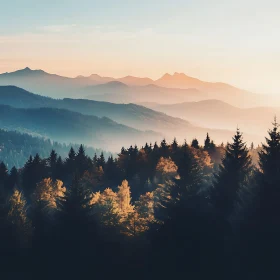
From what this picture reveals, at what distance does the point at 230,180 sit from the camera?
42.9 m

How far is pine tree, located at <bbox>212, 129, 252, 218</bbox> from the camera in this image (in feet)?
128

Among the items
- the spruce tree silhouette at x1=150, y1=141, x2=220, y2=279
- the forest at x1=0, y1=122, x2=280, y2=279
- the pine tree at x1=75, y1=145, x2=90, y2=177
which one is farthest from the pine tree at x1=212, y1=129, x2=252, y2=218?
the pine tree at x1=75, y1=145, x2=90, y2=177

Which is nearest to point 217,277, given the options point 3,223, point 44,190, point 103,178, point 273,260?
point 273,260

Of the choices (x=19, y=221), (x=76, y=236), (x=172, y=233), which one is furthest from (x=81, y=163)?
(x=172, y=233)

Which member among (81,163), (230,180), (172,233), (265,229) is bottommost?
(81,163)

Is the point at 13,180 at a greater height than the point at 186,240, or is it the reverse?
the point at 186,240

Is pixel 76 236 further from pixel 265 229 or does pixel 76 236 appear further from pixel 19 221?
pixel 265 229

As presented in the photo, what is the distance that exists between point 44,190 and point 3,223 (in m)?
41.4

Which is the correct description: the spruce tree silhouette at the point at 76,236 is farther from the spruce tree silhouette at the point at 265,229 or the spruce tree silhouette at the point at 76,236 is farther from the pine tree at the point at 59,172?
the pine tree at the point at 59,172

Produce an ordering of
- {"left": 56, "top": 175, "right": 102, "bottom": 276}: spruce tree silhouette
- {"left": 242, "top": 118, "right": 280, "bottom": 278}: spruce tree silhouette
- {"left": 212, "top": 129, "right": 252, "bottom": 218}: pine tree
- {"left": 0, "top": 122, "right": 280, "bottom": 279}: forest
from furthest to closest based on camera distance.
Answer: {"left": 212, "top": 129, "right": 252, "bottom": 218}: pine tree < {"left": 56, "top": 175, "right": 102, "bottom": 276}: spruce tree silhouette < {"left": 0, "top": 122, "right": 280, "bottom": 279}: forest < {"left": 242, "top": 118, "right": 280, "bottom": 278}: spruce tree silhouette

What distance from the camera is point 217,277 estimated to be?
2991cm

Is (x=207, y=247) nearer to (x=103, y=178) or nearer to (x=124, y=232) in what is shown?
(x=124, y=232)

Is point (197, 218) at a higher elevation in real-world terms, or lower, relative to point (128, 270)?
higher

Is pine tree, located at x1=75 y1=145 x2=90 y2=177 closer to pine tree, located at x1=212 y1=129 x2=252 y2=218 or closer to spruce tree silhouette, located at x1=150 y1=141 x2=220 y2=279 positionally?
pine tree, located at x1=212 y1=129 x2=252 y2=218
